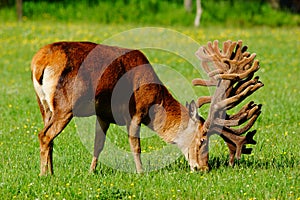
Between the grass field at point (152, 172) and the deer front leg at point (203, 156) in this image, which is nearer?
the grass field at point (152, 172)

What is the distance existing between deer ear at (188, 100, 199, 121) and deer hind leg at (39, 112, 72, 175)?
1.49 m

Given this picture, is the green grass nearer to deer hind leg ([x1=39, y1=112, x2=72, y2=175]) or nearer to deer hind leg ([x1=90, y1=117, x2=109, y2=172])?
deer hind leg ([x1=90, y1=117, x2=109, y2=172])

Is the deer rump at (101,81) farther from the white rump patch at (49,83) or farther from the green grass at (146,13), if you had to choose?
the green grass at (146,13)

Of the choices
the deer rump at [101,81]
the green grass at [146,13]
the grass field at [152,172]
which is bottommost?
the green grass at [146,13]

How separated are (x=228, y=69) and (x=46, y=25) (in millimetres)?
18134

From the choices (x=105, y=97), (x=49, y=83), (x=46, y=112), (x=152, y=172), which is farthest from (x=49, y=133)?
(x=152, y=172)

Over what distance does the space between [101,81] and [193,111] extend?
46.7 inches

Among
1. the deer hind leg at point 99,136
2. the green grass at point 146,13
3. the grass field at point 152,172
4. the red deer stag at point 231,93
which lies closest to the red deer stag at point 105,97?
the deer hind leg at point 99,136

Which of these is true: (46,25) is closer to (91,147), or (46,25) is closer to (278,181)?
(91,147)

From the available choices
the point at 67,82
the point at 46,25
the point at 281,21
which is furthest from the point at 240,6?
the point at 67,82

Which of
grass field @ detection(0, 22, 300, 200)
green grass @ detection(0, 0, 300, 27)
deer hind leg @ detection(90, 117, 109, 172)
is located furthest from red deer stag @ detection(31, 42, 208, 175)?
green grass @ detection(0, 0, 300, 27)

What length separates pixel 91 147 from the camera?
931 cm

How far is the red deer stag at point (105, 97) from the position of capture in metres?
7.29

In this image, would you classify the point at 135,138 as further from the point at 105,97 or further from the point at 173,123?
the point at 105,97
